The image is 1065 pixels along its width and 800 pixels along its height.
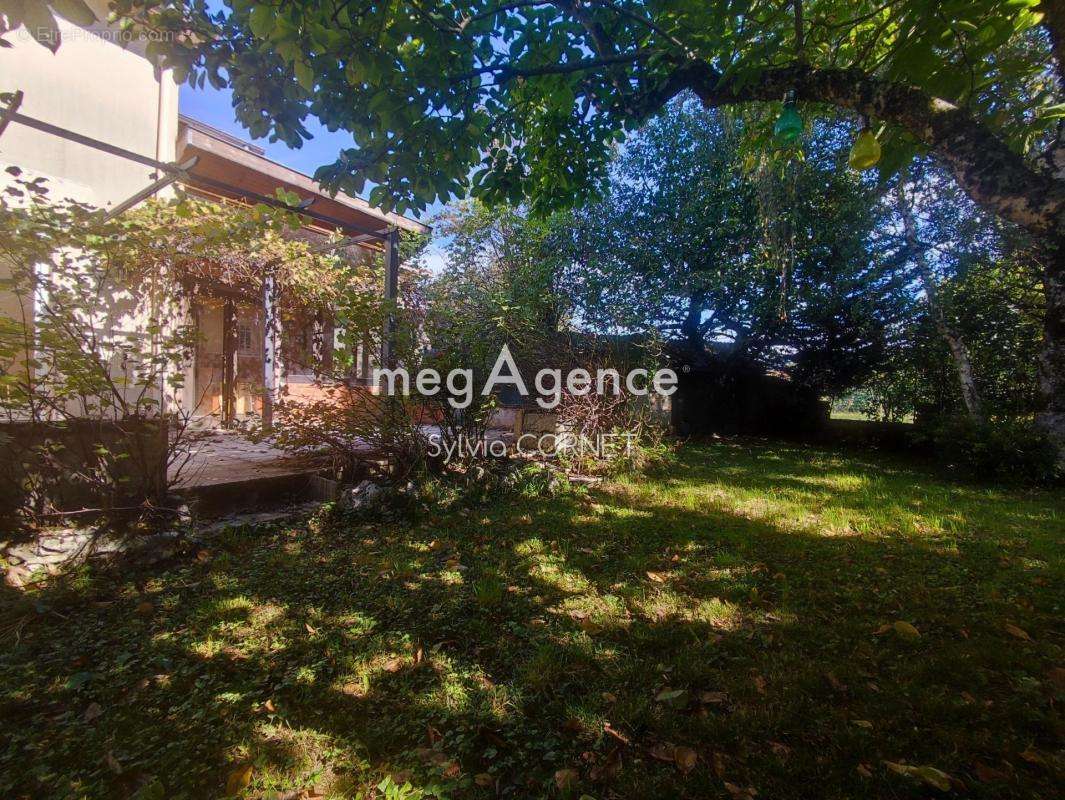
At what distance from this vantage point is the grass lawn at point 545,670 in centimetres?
158

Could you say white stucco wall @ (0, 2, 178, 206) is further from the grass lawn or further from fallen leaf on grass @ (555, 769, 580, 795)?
fallen leaf on grass @ (555, 769, 580, 795)

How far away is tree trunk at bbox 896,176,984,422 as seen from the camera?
7.83m

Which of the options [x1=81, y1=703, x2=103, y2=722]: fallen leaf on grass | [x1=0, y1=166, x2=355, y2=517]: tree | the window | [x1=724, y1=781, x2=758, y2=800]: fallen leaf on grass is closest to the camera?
[x1=724, y1=781, x2=758, y2=800]: fallen leaf on grass

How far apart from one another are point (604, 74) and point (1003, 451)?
7.33m

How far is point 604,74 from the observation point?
3369 millimetres

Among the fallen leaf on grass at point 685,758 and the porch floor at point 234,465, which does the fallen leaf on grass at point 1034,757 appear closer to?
the fallen leaf on grass at point 685,758

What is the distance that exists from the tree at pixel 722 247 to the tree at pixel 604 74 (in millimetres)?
5323

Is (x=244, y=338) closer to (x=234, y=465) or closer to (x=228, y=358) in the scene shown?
(x=228, y=358)

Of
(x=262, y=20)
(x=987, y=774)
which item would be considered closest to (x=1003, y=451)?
(x=987, y=774)

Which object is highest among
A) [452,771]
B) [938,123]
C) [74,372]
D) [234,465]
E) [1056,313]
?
[938,123]

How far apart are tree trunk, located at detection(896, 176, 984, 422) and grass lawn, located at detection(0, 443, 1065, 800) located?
18.0 ft

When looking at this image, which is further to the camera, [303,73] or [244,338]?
[244,338]

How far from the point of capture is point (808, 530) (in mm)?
4117

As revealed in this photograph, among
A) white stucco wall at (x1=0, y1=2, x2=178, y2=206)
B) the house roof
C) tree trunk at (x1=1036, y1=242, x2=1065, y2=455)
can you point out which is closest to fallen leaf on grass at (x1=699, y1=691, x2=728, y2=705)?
tree trunk at (x1=1036, y1=242, x2=1065, y2=455)
